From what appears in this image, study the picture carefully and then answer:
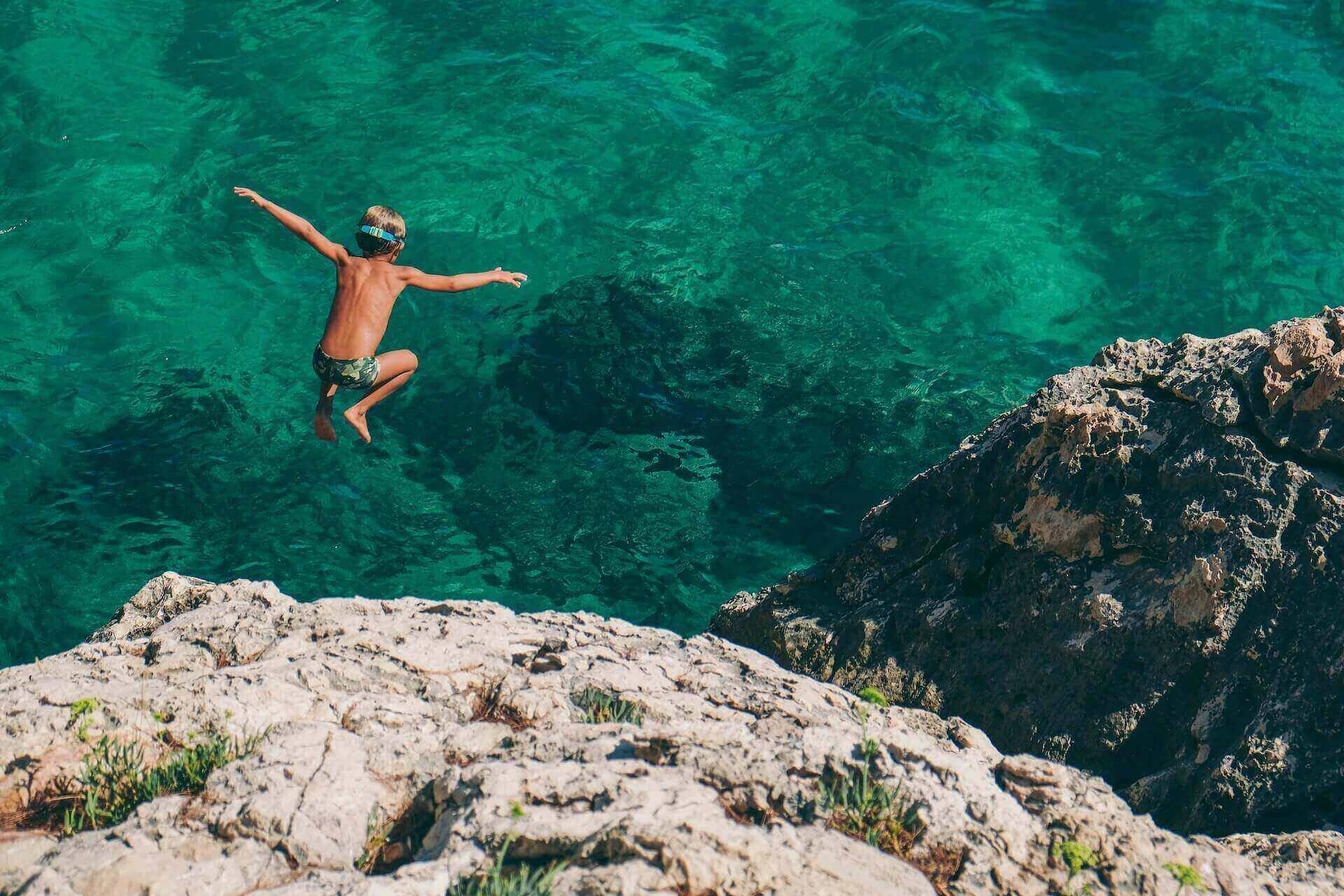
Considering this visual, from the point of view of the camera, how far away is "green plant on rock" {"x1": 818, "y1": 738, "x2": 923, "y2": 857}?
3535 millimetres

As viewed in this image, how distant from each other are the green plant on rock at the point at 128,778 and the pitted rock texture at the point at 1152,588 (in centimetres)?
294

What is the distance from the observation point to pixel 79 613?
9109mm

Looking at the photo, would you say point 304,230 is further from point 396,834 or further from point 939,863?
point 939,863

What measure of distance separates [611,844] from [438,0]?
41.7ft

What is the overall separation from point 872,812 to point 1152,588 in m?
2.01

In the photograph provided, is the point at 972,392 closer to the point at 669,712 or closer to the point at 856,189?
the point at 856,189

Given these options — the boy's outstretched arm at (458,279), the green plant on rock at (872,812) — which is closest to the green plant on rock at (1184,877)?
the green plant on rock at (872,812)

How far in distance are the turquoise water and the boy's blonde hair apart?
108 inches

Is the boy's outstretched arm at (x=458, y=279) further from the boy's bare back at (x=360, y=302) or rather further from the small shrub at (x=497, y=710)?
the small shrub at (x=497, y=710)

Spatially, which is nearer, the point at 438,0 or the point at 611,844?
the point at 611,844

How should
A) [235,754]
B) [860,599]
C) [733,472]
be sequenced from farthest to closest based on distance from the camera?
1. [733,472]
2. [860,599]
3. [235,754]

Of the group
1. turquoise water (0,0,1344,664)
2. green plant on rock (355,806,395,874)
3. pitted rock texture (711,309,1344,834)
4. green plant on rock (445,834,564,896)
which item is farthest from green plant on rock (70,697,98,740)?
turquoise water (0,0,1344,664)

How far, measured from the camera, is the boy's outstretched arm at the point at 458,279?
7000 mm

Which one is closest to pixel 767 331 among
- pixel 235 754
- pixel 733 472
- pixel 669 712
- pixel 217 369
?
pixel 733 472
